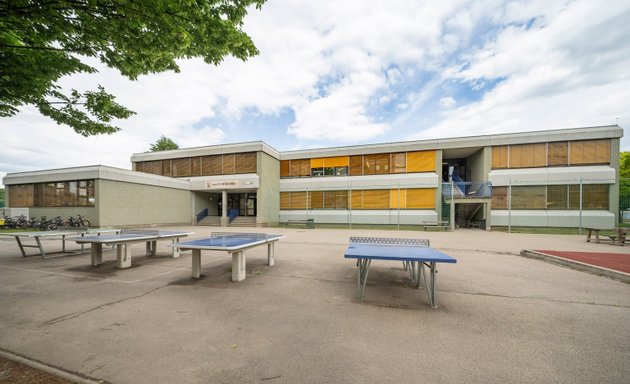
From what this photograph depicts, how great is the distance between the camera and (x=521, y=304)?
4316mm

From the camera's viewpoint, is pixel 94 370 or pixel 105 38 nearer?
pixel 94 370

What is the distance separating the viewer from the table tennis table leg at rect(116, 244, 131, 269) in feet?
22.0

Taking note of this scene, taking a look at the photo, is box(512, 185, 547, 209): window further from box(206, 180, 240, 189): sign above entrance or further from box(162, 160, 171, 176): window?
box(162, 160, 171, 176): window

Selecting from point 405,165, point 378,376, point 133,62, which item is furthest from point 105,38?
point 405,165

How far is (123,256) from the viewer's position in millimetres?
6785

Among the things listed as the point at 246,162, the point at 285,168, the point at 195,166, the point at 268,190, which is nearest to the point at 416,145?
the point at 285,168

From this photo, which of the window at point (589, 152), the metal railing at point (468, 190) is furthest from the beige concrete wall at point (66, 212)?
the window at point (589, 152)

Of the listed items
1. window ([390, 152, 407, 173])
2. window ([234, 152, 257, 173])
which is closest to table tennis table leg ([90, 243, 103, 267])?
window ([234, 152, 257, 173])

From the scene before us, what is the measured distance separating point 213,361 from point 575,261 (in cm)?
969

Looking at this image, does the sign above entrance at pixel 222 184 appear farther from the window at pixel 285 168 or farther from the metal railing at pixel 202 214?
the window at pixel 285 168

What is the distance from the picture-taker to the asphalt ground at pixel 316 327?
2.51 meters

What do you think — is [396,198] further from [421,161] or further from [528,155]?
[528,155]

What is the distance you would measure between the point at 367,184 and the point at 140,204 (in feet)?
65.2

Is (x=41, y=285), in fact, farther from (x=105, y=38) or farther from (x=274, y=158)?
(x=274, y=158)
